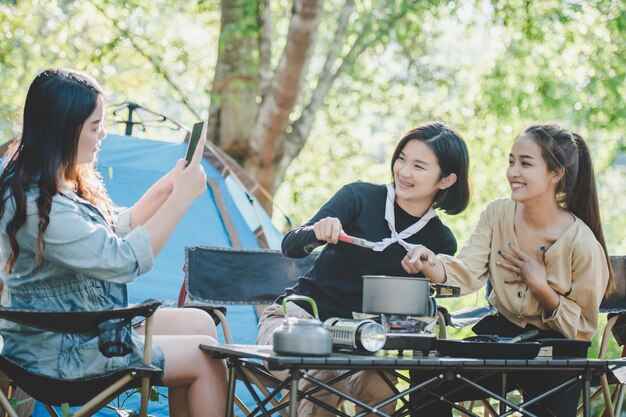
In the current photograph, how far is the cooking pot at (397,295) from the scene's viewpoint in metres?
2.15

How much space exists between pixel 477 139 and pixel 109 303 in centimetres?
786

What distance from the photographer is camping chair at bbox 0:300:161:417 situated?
2125 millimetres

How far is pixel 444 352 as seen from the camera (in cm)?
220

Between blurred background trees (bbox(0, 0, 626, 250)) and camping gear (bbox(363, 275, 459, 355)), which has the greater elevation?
blurred background trees (bbox(0, 0, 626, 250))

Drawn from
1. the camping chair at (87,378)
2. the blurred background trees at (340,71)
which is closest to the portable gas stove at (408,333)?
the camping chair at (87,378)

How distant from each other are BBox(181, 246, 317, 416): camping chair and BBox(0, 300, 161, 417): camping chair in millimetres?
726

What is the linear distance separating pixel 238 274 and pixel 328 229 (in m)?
0.79

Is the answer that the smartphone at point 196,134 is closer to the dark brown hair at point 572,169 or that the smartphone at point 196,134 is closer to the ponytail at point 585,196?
the dark brown hair at point 572,169

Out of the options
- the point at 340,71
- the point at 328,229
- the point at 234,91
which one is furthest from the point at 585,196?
the point at 340,71

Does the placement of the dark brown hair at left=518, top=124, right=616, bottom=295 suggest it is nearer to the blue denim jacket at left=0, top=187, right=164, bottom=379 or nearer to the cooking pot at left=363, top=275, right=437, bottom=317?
the cooking pot at left=363, top=275, right=437, bottom=317

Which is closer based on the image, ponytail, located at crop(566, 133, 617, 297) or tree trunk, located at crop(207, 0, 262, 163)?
A: ponytail, located at crop(566, 133, 617, 297)

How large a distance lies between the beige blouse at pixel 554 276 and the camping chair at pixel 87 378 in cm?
93

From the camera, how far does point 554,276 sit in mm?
2787

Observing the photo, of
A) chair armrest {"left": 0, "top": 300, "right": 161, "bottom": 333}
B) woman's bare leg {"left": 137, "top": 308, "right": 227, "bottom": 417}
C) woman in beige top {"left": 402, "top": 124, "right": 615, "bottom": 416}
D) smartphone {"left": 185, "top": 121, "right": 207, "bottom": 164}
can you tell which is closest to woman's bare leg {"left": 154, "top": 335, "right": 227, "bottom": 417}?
woman's bare leg {"left": 137, "top": 308, "right": 227, "bottom": 417}
